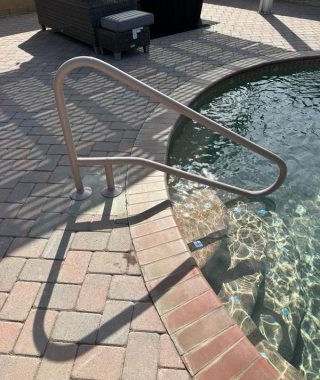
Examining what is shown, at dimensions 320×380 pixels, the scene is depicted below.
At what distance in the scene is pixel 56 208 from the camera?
9.36 ft

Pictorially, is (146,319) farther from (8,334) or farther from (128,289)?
(8,334)

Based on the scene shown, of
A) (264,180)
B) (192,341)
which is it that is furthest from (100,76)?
(192,341)


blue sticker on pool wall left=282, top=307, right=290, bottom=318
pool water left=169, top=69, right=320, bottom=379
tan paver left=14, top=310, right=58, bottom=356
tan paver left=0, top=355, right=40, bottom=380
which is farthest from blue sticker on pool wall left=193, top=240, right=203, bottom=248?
tan paver left=0, top=355, right=40, bottom=380

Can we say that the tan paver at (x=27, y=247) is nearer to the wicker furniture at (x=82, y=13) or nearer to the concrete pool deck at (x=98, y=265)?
the concrete pool deck at (x=98, y=265)

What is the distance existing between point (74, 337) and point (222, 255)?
1313mm

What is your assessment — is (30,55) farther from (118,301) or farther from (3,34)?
(118,301)

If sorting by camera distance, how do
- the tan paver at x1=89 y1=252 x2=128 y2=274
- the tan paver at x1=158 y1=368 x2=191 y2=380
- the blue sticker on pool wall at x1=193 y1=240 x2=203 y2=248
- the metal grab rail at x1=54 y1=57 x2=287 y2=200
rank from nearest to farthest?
the tan paver at x1=158 y1=368 x2=191 y2=380 → the metal grab rail at x1=54 y1=57 x2=287 y2=200 → the tan paver at x1=89 y1=252 x2=128 y2=274 → the blue sticker on pool wall at x1=193 y1=240 x2=203 y2=248

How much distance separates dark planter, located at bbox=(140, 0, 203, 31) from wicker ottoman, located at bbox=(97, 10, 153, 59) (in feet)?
4.94

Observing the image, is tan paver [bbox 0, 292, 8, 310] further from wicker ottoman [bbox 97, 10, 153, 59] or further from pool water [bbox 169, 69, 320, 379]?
wicker ottoman [bbox 97, 10, 153, 59]

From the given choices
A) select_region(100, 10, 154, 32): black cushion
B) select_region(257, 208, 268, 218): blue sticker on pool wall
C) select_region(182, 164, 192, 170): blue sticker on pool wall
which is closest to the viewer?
select_region(257, 208, 268, 218): blue sticker on pool wall

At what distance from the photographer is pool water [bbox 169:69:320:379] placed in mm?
2324

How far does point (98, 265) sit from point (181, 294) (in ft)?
2.01

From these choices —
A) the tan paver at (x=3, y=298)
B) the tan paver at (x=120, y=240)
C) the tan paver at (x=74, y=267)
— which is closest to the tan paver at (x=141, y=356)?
the tan paver at (x=74, y=267)

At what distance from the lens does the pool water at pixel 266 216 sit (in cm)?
232
